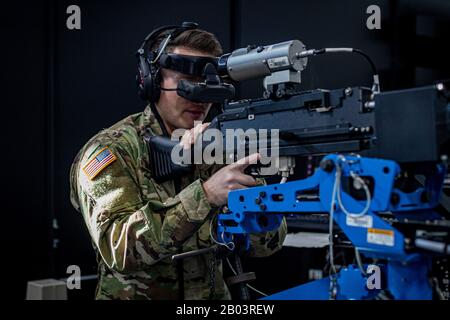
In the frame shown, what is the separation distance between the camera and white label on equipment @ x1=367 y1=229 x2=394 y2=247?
961 millimetres

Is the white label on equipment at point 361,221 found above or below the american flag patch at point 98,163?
below

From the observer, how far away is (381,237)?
3.21 feet

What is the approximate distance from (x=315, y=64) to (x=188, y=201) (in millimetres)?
2148

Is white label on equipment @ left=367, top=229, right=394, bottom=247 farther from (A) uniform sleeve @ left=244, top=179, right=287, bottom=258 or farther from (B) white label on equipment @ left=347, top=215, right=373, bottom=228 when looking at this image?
(A) uniform sleeve @ left=244, top=179, right=287, bottom=258

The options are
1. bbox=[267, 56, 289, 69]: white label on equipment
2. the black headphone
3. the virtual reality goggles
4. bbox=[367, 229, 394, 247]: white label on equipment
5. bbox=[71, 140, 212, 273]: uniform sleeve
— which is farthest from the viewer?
the black headphone

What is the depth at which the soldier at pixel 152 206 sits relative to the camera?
1.42 metres

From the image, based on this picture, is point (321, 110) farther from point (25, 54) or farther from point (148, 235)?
point (25, 54)

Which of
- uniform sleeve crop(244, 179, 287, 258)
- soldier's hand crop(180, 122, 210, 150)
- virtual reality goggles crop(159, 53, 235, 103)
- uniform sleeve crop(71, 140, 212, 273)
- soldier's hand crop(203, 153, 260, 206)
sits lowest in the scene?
uniform sleeve crop(244, 179, 287, 258)

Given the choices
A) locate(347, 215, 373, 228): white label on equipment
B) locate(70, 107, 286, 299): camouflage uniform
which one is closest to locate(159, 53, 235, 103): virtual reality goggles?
locate(70, 107, 286, 299): camouflage uniform

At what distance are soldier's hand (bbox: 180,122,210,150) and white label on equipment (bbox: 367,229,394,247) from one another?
23.5 inches

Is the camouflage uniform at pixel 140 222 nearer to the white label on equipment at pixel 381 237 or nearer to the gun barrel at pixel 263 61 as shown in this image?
the gun barrel at pixel 263 61

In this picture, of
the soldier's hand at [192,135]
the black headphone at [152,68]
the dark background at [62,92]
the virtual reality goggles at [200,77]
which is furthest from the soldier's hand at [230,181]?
the dark background at [62,92]

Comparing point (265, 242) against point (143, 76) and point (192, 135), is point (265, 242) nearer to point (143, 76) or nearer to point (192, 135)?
point (192, 135)

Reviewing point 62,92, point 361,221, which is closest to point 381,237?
point 361,221
